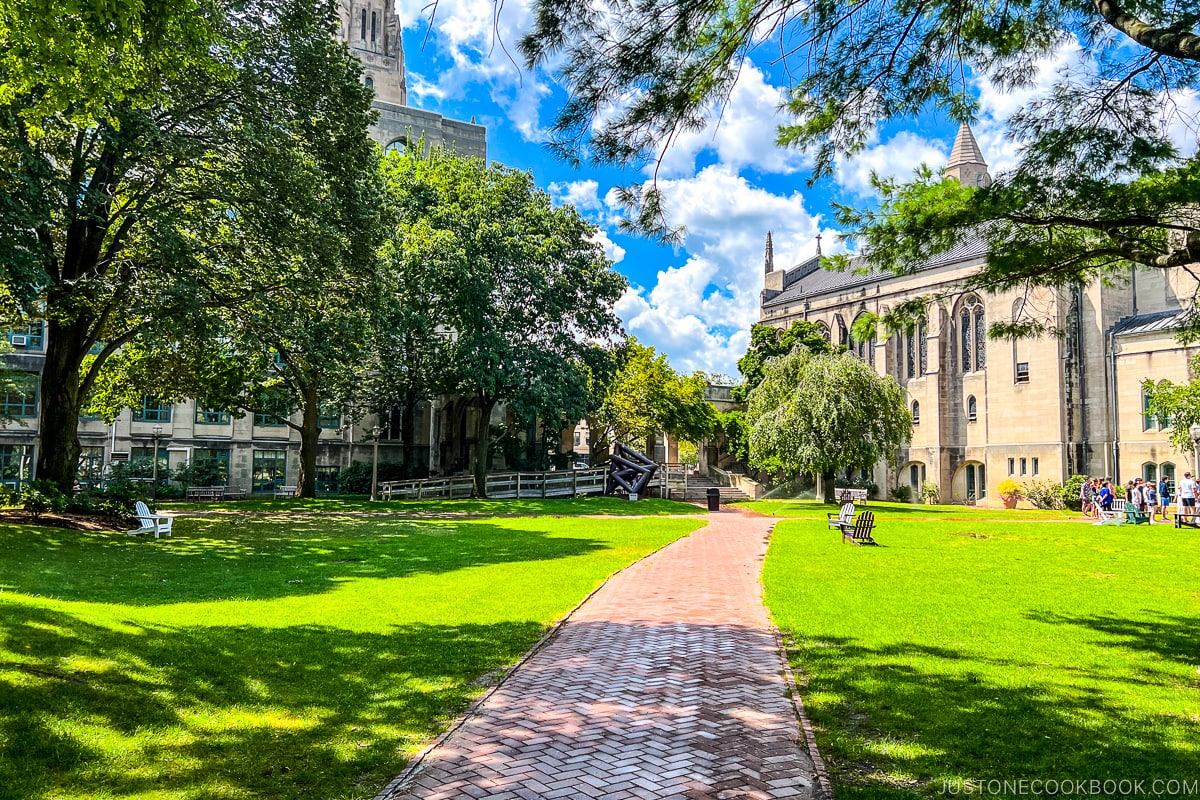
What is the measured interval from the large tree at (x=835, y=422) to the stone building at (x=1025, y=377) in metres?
5.47

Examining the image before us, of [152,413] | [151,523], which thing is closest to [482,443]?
[151,523]

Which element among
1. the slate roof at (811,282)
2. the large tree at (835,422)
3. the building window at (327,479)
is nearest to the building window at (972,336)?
the slate roof at (811,282)

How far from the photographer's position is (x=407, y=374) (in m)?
37.1

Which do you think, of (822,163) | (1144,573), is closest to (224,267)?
(822,163)

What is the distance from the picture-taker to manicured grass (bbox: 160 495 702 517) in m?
29.6

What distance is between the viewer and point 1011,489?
45.3 meters

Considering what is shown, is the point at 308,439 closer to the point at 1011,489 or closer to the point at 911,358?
the point at 1011,489

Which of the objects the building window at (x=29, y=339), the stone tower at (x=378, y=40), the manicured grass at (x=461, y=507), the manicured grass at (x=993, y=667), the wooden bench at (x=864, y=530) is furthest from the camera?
the stone tower at (x=378, y=40)

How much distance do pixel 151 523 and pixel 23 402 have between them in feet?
88.4

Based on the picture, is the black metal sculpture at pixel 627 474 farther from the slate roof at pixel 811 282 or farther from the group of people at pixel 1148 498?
the slate roof at pixel 811 282

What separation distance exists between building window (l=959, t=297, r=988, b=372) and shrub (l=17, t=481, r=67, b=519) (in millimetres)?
52337

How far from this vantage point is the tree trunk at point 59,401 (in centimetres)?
1936

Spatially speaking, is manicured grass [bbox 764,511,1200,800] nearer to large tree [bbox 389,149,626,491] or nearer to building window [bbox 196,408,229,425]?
large tree [bbox 389,149,626,491]

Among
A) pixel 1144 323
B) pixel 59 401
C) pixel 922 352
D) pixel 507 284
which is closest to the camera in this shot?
pixel 59 401
